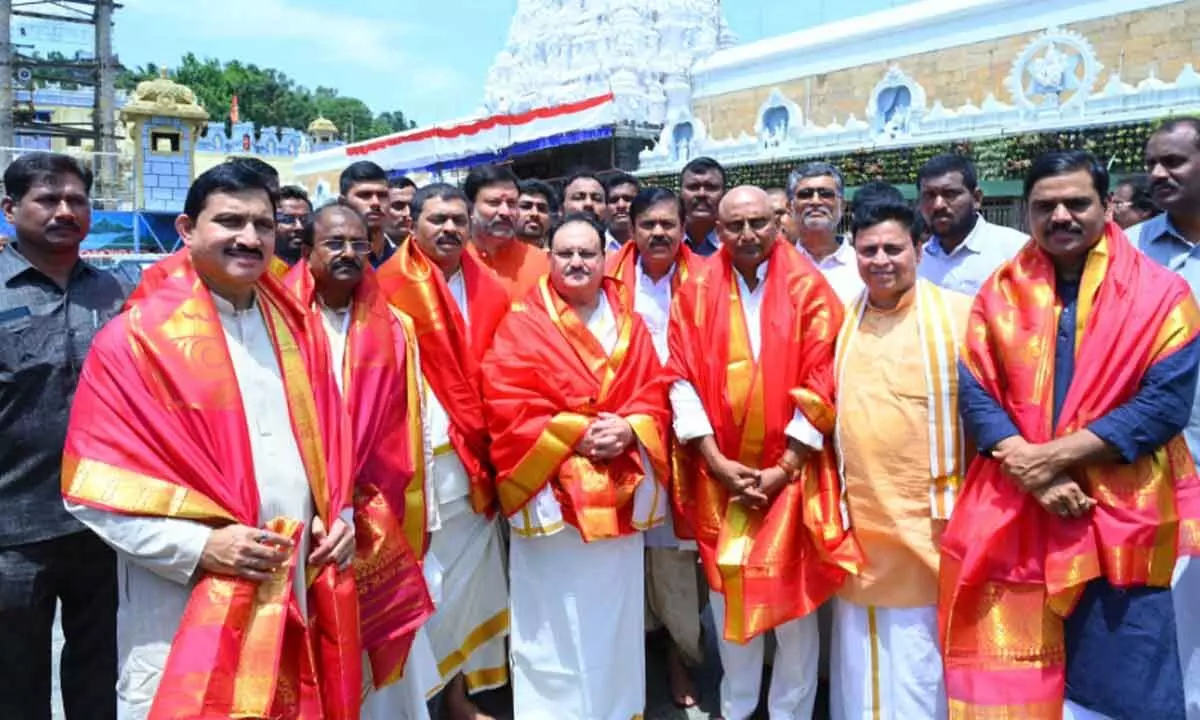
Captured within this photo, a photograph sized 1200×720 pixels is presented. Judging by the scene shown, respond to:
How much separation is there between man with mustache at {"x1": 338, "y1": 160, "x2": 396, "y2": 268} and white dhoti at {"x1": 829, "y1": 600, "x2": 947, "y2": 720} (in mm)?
2570

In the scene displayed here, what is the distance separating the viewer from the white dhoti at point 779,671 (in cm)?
321

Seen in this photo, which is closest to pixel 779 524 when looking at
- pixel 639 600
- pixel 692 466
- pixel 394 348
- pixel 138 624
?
pixel 692 466

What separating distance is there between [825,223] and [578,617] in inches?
82.7

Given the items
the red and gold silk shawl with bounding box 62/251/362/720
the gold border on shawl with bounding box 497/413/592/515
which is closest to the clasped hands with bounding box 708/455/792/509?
the gold border on shawl with bounding box 497/413/592/515

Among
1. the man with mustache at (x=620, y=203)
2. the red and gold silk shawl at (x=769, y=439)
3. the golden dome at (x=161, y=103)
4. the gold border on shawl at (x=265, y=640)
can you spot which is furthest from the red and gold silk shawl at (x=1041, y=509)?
the golden dome at (x=161, y=103)

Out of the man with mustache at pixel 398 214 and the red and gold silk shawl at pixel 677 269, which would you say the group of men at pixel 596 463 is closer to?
the red and gold silk shawl at pixel 677 269

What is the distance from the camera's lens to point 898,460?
2.89 m

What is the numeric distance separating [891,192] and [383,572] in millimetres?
2039

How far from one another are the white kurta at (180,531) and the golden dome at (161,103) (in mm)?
26621

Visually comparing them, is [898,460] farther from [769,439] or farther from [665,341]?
[665,341]

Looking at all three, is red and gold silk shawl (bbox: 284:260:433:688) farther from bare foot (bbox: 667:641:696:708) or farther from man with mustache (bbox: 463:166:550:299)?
bare foot (bbox: 667:641:696:708)

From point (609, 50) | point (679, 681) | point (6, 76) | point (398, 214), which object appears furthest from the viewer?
point (609, 50)

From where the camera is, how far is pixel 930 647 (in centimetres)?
290

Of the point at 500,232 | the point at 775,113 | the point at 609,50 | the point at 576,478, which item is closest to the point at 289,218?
the point at 500,232
